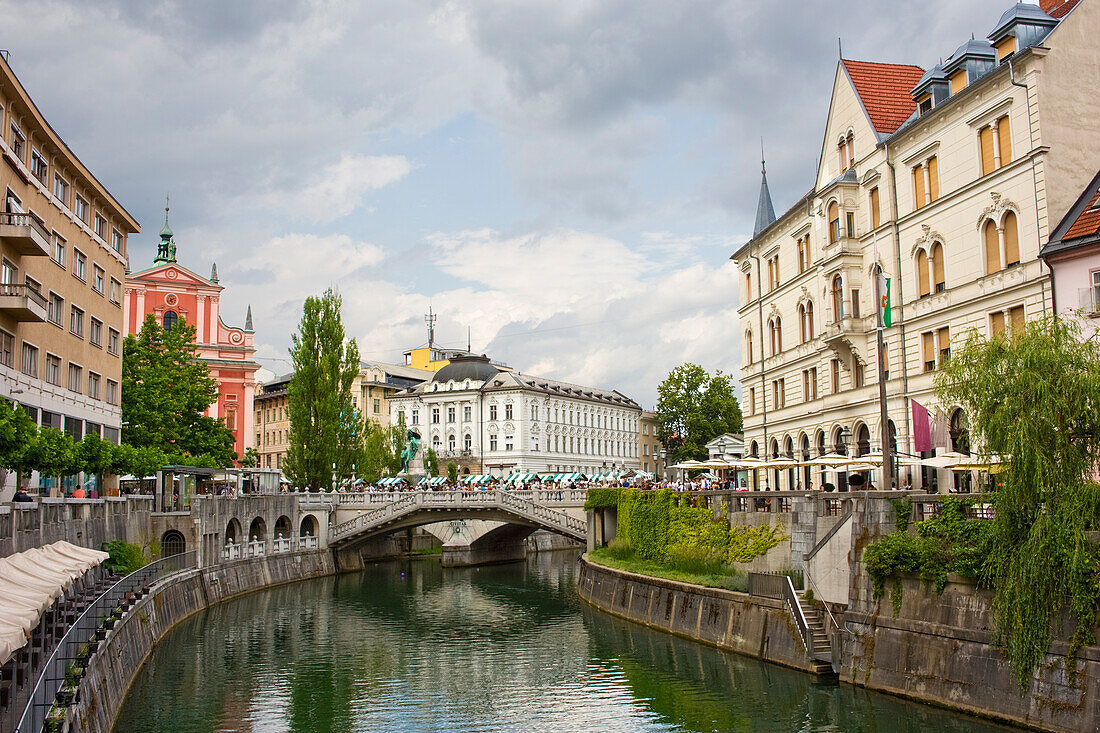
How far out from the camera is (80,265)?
162 feet

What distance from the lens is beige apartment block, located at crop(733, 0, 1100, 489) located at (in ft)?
124

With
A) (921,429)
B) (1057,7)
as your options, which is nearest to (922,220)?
(921,429)

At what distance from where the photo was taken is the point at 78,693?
68.3 ft

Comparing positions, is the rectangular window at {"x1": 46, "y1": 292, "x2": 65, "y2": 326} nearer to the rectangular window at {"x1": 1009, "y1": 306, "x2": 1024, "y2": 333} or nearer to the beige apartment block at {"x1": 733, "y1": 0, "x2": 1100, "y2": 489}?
the beige apartment block at {"x1": 733, "y1": 0, "x2": 1100, "y2": 489}

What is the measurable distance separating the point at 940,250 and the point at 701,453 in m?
64.6

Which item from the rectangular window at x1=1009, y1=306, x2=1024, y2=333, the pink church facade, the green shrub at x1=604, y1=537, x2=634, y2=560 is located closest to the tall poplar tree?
the pink church facade

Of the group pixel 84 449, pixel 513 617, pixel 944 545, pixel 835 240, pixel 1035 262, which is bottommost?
pixel 513 617

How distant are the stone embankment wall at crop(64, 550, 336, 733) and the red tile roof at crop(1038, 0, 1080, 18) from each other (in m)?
40.1

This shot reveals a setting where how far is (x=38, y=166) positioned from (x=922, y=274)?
3881 cm

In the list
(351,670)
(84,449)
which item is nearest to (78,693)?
(351,670)

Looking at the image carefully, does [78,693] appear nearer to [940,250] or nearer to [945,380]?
[945,380]

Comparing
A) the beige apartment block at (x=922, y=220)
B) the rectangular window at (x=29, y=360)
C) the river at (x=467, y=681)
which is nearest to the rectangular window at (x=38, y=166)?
the rectangular window at (x=29, y=360)

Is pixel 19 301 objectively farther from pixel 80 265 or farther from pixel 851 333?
pixel 851 333

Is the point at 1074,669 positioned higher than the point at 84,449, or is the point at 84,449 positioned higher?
the point at 84,449
